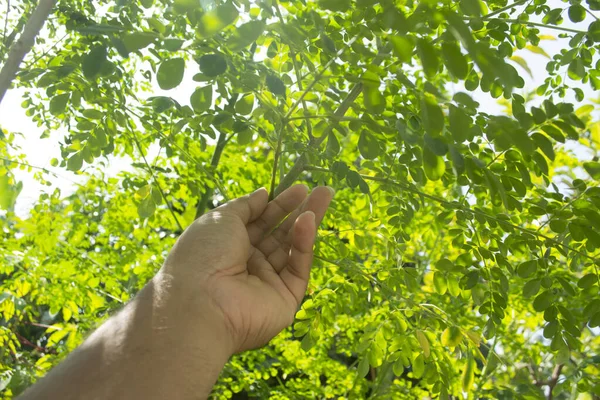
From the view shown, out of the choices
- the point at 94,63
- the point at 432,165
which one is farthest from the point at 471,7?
the point at 94,63

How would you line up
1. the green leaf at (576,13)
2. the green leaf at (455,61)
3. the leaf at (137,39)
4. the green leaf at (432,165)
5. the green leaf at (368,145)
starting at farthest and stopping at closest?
1. the green leaf at (576,13)
2. the green leaf at (368,145)
3. the green leaf at (432,165)
4. the leaf at (137,39)
5. the green leaf at (455,61)

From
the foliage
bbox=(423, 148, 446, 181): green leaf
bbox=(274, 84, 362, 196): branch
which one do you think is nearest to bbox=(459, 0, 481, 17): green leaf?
the foliage

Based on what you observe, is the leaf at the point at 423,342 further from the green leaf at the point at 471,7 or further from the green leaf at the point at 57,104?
the green leaf at the point at 57,104

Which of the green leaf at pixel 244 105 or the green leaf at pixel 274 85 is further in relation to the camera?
the green leaf at pixel 244 105

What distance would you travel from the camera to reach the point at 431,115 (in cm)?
83

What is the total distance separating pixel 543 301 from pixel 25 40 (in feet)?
5.60

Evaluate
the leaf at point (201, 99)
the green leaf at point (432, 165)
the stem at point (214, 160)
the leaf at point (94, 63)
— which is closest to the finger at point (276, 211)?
the leaf at point (201, 99)

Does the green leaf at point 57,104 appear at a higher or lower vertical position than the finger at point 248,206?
higher

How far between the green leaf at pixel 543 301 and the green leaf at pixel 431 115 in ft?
2.65

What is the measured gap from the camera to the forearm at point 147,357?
960 millimetres

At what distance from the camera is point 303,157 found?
5.24 ft

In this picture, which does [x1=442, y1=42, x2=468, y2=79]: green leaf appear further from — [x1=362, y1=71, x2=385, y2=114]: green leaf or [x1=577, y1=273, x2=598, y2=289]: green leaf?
[x1=577, y1=273, x2=598, y2=289]: green leaf

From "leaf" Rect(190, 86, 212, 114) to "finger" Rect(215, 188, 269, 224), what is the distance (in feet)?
1.33

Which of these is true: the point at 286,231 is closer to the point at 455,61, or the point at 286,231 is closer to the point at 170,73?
the point at 170,73
